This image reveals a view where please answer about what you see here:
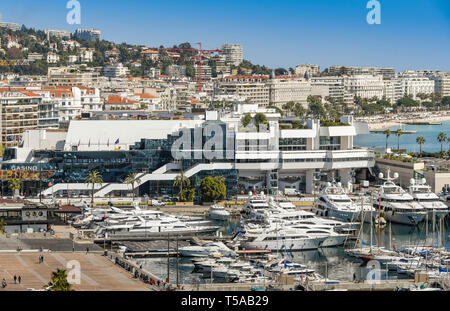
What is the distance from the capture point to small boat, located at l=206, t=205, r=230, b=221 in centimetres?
3850

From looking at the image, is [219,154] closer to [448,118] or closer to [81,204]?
[81,204]

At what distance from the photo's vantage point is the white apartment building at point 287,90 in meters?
110

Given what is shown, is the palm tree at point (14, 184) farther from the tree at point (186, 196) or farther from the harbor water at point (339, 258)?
the harbor water at point (339, 258)

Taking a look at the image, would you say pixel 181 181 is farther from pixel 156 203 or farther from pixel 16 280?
pixel 16 280

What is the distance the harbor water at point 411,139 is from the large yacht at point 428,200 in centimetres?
3173

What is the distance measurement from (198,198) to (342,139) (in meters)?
7.82

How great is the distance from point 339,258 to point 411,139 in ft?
200

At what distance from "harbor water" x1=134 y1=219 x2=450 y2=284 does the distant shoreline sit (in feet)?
227

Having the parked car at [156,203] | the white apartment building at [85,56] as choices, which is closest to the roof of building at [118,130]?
the parked car at [156,203]

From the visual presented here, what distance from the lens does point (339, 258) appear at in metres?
31.7

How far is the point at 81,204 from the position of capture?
3950 cm

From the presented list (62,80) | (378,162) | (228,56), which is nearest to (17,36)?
(228,56)

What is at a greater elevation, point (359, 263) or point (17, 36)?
point (17, 36)

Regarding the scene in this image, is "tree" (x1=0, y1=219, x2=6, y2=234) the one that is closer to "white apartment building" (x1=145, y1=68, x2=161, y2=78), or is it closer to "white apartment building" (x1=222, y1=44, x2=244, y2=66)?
"white apartment building" (x1=145, y1=68, x2=161, y2=78)
